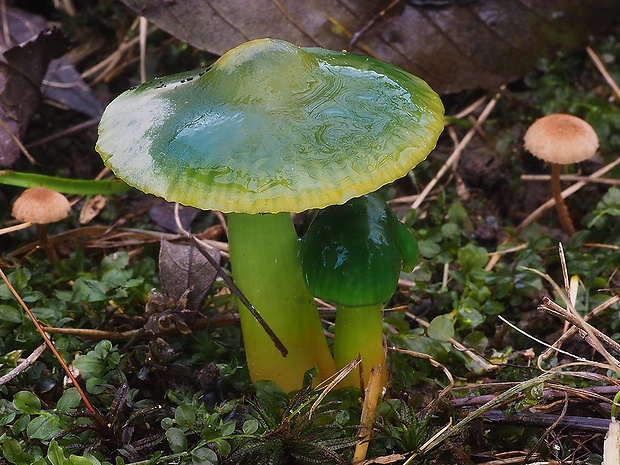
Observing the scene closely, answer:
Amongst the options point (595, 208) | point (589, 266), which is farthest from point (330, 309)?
point (595, 208)

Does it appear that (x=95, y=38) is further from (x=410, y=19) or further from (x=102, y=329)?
(x=102, y=329)

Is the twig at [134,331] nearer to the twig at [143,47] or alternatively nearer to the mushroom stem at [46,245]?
the mushroom stem at [46,245]

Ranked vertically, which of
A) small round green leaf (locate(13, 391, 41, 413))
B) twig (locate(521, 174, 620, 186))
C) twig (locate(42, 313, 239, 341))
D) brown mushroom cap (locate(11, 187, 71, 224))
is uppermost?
brown mushroom cap (locate(11, 187, 71, 224))

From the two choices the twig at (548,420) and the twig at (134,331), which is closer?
the twig at (548,420)

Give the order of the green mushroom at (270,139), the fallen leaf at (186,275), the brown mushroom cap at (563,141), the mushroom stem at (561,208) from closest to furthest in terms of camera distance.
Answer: the green mushroom at (270,139) < the fallen leaf at (186,275) < the brown mushroom cap at (563,141) < the mushroom stem at (561,208)

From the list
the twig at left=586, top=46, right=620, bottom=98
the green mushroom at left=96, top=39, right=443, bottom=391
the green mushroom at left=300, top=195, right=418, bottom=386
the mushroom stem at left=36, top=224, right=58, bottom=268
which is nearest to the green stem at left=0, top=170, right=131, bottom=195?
the mushroom stem at left=36, top=224, right=58, bottom=268

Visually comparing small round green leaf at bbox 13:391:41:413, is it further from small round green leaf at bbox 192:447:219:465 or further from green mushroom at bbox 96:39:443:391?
green mushroom at bbox 96:39:443:391

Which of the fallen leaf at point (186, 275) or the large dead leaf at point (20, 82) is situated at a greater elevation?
the large dead leaf at point (20, 82)

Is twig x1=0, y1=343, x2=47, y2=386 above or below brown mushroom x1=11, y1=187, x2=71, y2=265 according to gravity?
below

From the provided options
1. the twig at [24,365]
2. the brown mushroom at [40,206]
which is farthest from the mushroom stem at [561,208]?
the twig at [24,365]
